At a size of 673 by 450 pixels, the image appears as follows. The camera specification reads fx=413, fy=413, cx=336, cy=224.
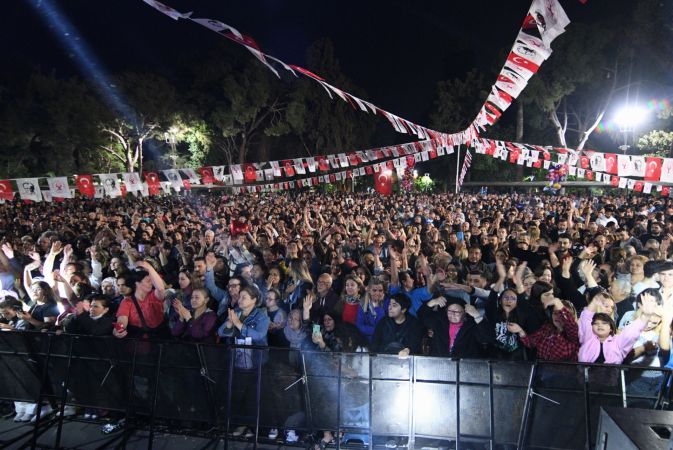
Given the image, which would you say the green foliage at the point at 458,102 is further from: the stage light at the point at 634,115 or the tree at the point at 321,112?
the stage light at the point at 634,115

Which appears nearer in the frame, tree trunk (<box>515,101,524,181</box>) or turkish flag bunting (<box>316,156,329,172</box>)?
turkish flag bunting (<box>316,156,329,172</box>)

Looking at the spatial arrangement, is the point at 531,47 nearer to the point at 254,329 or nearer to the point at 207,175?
the point at 254,329

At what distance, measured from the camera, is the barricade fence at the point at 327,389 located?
3523 millimetres

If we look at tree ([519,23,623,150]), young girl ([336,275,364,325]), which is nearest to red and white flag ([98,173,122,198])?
young girl ([336,275,364,325])

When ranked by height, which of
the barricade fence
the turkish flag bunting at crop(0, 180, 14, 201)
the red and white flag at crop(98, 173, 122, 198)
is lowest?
the barricade fence

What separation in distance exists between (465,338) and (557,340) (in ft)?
2.74

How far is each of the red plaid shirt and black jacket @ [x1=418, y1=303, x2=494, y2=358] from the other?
36cm

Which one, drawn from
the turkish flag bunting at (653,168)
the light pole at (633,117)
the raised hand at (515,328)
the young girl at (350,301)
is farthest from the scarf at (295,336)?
the light pole at (633,117)

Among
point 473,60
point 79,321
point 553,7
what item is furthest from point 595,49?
point 79,321

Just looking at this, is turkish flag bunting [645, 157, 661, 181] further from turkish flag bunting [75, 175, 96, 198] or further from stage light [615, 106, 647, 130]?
stage light [615, 106, 647, 130]

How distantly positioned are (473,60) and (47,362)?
4575cm

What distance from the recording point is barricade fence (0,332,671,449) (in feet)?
11.6

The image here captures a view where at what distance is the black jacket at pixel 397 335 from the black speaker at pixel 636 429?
91.9 inches

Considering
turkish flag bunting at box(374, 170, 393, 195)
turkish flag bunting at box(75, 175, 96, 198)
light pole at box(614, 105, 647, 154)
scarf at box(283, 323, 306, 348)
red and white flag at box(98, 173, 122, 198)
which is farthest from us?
turkish flag bunting at box(374, 170, 393, 195)
